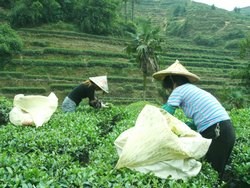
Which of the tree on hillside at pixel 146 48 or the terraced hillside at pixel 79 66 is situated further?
the terraced hillside at pixel 79 66

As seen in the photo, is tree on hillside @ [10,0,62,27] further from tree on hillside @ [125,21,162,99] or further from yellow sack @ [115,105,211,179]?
yellow sack @ [115,105,211,179]

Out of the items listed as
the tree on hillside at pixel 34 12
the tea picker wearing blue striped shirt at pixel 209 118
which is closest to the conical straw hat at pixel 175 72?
the tea picker wearing blue striped shirt at pixel 209 118

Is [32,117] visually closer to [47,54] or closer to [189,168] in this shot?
[189,168]

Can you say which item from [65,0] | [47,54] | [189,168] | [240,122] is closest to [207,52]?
[65,0]

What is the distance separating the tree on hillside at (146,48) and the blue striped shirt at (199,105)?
2345 cm

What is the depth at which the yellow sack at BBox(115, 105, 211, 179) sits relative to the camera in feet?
11.5

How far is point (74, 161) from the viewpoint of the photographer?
4.95 m

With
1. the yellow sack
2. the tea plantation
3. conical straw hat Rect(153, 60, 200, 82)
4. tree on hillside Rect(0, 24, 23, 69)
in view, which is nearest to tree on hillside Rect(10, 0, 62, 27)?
tree on hillside Rect(0, 24, 23, 69)

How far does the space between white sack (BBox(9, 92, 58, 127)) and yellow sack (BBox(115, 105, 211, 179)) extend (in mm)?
2976

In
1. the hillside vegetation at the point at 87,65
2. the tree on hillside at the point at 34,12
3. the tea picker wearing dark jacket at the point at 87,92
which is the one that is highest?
the tea picker wearing dark jacket at the point at 87,92

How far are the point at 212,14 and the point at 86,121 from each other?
71841 mm

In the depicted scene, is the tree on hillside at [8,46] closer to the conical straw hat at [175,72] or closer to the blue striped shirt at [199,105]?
the conical straw hat at [175,72]

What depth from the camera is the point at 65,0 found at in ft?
161

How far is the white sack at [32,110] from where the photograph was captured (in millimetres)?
6332
